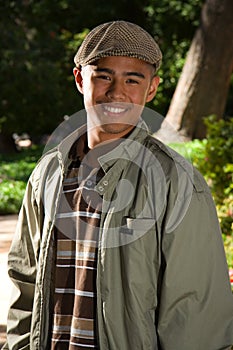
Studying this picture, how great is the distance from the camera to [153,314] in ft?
6.91

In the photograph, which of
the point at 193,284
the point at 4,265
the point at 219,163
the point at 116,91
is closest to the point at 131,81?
the point at 116,91

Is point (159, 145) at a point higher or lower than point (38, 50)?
lower

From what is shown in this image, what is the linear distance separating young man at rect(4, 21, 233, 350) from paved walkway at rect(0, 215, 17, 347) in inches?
109

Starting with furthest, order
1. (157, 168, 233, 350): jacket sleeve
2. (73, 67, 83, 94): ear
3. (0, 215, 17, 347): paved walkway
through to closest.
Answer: (0, 215, 17, 347): paved walkway, (73, 67, 83, 94): ear, (157, 168, 233, 350): jacket sleeve

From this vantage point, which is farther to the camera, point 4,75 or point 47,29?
point 47,29

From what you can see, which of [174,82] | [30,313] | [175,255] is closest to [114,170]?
[175,255]

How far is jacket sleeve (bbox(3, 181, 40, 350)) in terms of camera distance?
2.38 meters

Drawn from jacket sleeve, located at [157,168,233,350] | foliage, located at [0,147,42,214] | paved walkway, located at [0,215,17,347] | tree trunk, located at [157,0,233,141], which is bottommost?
paved walkway, located at [0,215,17,347]

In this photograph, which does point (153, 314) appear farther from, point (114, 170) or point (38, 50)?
point (38, 50)

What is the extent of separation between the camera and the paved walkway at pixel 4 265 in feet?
18.0

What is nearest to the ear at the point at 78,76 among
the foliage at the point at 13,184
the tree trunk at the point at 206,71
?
the foliage at the point at 13,184

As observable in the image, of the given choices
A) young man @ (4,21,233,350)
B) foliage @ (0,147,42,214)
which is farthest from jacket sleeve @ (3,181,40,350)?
foliage @ (0,147,42,214)

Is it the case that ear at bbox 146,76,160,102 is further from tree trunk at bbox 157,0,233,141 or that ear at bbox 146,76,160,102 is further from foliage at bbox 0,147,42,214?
tree trunk at bbox 157,0,233,141

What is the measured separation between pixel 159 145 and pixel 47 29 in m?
18.7
